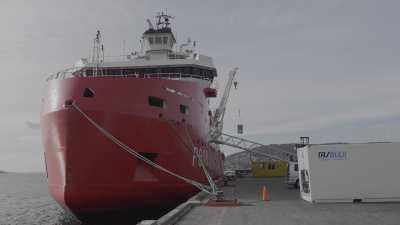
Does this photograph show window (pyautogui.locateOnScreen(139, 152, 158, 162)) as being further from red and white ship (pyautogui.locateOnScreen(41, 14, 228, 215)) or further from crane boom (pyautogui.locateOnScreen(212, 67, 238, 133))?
crane boom (pyautogui.locateOnScreen(212, 67, 238, 133))

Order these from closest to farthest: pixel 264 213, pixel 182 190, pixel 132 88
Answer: pixel 264 213 < pixel 132 88 < pixel 182 190

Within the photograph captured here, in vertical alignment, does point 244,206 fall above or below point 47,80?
below

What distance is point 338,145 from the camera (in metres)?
15.1

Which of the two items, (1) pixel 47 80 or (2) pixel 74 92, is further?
(1) pixel 47 80

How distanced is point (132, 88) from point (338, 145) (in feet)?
25.4

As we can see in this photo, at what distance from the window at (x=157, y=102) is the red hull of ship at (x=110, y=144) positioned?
6.2 inches

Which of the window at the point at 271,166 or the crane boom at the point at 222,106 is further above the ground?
the crane boom at the point at 222,106

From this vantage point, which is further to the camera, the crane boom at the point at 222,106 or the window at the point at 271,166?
the window at the point at 271,166

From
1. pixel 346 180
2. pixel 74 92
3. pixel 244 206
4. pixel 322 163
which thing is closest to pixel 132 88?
pixel 74 92

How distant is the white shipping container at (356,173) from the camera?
1501 cm

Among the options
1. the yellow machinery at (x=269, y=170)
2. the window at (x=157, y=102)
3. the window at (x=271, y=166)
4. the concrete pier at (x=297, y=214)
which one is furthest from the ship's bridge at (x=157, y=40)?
the window at (x=271, y=166)

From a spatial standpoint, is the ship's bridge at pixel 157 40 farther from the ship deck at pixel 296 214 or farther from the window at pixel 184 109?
the ship deck at pixel 296 214

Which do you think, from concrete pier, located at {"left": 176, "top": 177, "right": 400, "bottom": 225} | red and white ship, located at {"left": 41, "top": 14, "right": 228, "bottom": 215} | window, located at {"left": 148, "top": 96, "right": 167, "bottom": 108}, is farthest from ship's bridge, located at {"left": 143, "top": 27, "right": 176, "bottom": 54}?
concrete pier, located at {"left": 176, "top": 177, "right": 400, "bottom": 225}

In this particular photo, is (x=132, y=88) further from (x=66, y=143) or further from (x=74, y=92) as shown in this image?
(x=66, y=143)
